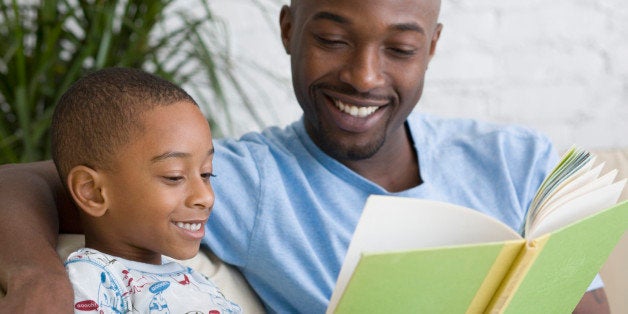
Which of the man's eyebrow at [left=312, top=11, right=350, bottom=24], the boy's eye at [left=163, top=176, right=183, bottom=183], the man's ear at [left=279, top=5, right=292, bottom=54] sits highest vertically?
the man's eyebrow at [left=312, top=11, right=350, bottom=24]

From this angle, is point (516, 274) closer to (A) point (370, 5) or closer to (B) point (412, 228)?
(B) point (412, 228)

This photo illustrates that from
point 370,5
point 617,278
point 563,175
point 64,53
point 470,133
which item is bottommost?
point 617,278

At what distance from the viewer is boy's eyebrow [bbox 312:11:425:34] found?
4.87 feet

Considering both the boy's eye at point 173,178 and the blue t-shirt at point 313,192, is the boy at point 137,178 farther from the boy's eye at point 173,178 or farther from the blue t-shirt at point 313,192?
the blue t-shirt at point 313,192

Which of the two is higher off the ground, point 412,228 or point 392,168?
point 412,228

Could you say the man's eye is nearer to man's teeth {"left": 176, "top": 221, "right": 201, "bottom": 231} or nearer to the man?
the man

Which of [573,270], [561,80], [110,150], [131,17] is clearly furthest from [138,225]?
[561,80]

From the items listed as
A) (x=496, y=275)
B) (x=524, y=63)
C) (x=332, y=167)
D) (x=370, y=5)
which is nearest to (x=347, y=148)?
(x=332, y=167)

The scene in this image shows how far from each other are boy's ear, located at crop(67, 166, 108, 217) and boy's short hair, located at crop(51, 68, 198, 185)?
0.04 ft

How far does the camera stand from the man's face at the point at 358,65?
148 centimetres

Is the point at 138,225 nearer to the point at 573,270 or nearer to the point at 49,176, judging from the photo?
the point at 49,176

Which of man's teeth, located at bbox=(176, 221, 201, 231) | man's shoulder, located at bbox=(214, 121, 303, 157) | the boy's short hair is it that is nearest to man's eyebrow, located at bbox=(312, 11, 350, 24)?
man's shoulder, located at bbox=(214, 121, 303, 157)

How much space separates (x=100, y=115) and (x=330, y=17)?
454 millimetres

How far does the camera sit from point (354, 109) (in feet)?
5.00
